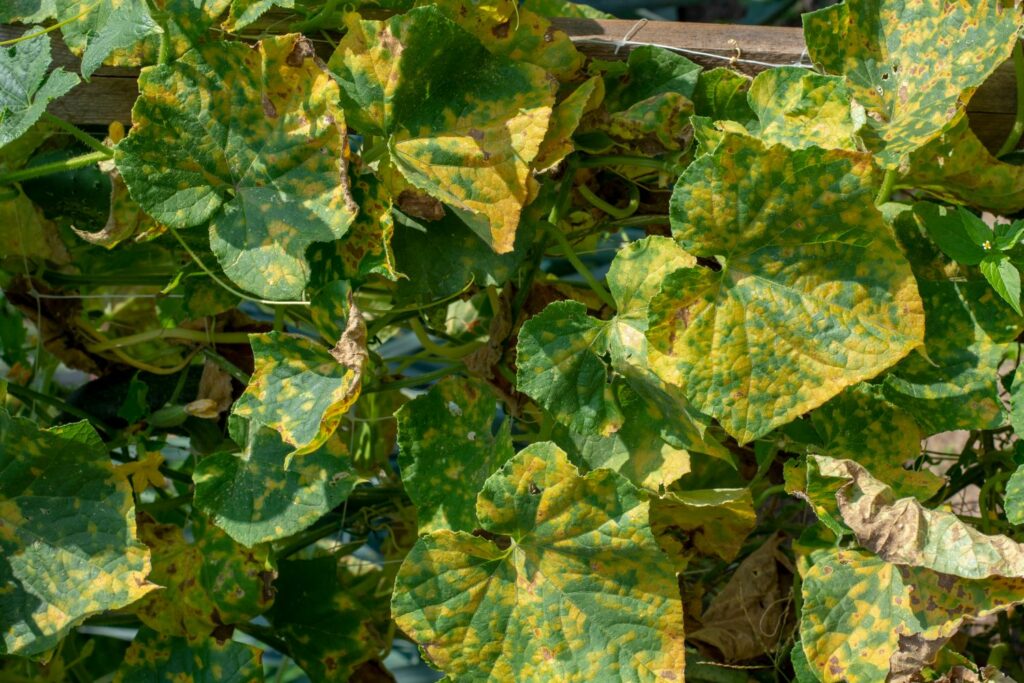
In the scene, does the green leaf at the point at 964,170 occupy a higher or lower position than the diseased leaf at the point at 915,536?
higher

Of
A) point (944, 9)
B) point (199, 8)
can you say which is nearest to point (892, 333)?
point (944, 9)

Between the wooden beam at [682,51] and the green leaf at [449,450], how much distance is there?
1.23 feet

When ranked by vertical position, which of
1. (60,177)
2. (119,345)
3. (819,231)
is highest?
(819,231)

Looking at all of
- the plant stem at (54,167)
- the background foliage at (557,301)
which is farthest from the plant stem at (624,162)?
the plant stem at (54,167)

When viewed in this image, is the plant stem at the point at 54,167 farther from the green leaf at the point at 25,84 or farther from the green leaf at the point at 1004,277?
the green leaf at the point at 1004,277

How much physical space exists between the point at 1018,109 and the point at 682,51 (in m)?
0.34

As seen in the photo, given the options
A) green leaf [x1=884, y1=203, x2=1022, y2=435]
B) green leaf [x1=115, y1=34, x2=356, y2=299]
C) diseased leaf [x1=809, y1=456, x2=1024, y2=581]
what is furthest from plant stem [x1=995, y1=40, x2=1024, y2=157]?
green leaf [x1=115, y1=34, x2=356, y2=299]

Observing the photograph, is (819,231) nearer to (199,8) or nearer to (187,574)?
(199,8)

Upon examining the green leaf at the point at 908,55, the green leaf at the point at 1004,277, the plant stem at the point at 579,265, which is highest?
the green leaf at the point at 908,55

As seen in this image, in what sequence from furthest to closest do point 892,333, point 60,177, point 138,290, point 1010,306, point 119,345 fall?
1. point 138,290
2. point 119,345
3. point 60,177
4. point 1010,306
5. point 892,333

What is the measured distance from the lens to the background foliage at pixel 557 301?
0.87 m

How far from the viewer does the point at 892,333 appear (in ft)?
2.78

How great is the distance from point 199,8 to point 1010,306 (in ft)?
2.60

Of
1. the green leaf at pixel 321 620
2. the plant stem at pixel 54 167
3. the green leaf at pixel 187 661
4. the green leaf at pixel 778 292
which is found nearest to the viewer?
the green leaf at pixel 778 292
